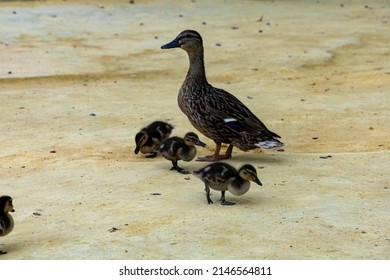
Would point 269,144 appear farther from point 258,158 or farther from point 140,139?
point 140,139

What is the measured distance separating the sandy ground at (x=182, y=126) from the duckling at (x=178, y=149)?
0.15 m

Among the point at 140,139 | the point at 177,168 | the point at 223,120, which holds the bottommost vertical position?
the point at 177,168

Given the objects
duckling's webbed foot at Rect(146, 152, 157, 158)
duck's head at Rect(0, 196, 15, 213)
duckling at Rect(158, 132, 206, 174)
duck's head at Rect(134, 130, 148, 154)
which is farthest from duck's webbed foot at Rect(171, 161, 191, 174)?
duck's head at Rect(0, 196, 15, 213)

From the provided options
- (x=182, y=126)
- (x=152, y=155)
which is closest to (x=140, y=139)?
(x=152, y=155)

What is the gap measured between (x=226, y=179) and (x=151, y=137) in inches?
92.9

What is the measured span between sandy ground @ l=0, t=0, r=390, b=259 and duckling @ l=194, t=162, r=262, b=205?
14 cm

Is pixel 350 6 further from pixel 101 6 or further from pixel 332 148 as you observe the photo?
pixel 332 148

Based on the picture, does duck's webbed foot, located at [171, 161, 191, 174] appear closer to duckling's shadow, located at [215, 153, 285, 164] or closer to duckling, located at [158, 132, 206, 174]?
duckling, located at [158, 132, 206, 174]

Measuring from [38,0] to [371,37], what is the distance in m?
7.76

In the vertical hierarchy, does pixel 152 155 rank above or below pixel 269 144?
below

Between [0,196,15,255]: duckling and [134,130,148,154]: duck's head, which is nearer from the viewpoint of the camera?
[0,196,15,255]: duckling

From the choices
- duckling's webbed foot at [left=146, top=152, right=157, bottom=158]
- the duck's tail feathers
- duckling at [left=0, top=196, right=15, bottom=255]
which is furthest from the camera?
duckling's webbed foot at [left=146, top=152, right=157, bottom=158]

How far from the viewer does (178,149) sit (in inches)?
374

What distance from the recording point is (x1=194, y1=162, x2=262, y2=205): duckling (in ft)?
26.6
